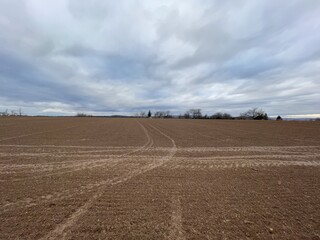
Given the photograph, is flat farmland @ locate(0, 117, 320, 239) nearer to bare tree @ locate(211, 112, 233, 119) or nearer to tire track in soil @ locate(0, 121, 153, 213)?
tire track in soil @ locate(0, 121, 153, 213)

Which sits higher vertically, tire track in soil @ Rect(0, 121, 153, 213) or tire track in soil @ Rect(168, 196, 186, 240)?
tire track in soil @ Rect(0, 121, 153, 213)

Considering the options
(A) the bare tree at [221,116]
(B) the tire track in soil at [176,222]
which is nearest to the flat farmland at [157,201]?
(B) the tire track in soil at [176,222]

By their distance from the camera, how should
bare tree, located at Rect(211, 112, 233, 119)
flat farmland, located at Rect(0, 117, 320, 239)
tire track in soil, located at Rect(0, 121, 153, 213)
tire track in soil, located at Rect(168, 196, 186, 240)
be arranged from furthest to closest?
bare tree, located at Rect(211, 112, 233, 119), tire track in soil, located at Rect(0, 121, 153, 213), flat farmland, located at Rect(0, 117, 320, 239), tire track in soil, located at Rect(168, 196, 186, 240)

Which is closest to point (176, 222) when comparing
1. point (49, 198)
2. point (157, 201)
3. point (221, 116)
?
point (157, 201)

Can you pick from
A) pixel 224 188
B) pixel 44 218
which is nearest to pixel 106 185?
pixel 44 218

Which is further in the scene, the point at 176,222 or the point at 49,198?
the point at 49,198

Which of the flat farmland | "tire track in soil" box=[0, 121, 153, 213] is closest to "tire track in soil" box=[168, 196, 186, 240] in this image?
the flat farmland

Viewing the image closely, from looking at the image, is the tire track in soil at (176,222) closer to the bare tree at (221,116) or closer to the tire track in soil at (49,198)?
the tire track in soil at (49,198)

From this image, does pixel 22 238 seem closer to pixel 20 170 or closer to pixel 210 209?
pixel 210 209

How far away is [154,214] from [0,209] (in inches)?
136

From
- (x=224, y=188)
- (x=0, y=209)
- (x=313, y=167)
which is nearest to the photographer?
(x=0, y=209)

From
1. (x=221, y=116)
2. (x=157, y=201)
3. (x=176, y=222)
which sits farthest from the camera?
(x=221, y=116)

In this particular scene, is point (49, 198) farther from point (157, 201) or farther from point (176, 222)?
point (176, 222)

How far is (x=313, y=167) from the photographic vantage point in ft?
28.3
